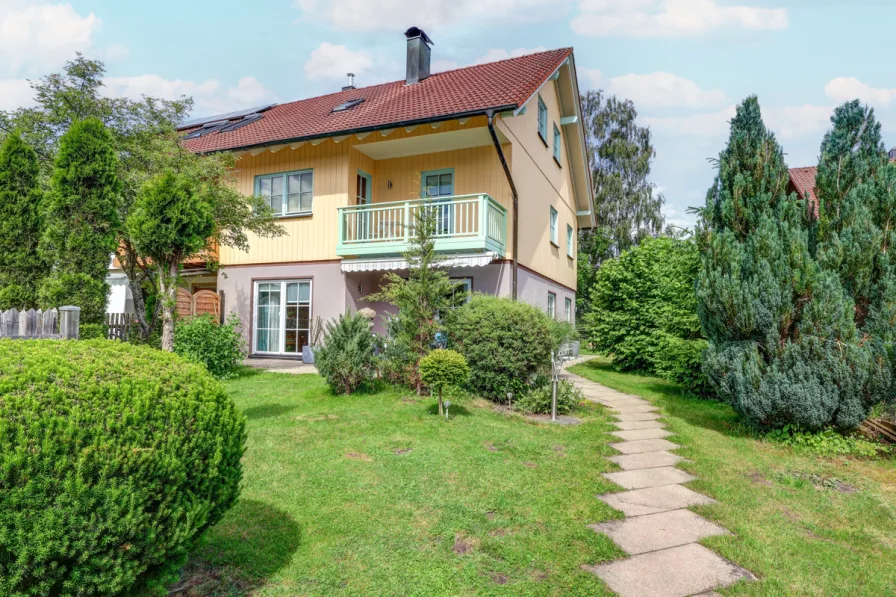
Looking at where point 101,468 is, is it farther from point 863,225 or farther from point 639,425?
point 863,225

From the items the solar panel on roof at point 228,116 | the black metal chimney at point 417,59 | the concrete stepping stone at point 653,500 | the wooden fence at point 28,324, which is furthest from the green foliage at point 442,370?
the solar panel on roof at point 228,116

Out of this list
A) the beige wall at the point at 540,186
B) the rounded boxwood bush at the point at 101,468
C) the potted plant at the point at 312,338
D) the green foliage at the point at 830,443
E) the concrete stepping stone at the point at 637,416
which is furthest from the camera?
the beige wall at the point at 540,186

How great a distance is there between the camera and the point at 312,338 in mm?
13188

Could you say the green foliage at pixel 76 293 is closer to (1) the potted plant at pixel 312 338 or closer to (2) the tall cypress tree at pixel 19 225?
(2) the tall cypress tree at pixel 19 225

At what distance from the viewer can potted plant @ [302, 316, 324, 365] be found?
505 inches

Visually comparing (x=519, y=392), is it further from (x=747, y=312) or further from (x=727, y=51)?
(x=727, y=51)

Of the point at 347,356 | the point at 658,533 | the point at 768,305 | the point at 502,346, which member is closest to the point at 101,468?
the point at 658,533

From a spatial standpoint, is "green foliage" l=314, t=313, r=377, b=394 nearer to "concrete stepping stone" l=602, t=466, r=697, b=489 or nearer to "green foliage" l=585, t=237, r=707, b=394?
"concrete stepping stone" l=602, t=466, r=697, b=489

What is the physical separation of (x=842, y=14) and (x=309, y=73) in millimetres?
16517

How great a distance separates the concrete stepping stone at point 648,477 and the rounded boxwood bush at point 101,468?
3595 mm

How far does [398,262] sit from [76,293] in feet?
20.6

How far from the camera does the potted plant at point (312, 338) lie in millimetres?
12836

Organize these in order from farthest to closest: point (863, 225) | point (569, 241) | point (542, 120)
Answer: point (569, 241)
point (542, 120)
point (863, 225)

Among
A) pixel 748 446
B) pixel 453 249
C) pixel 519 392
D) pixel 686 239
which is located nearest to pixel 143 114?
pixel 453 249
